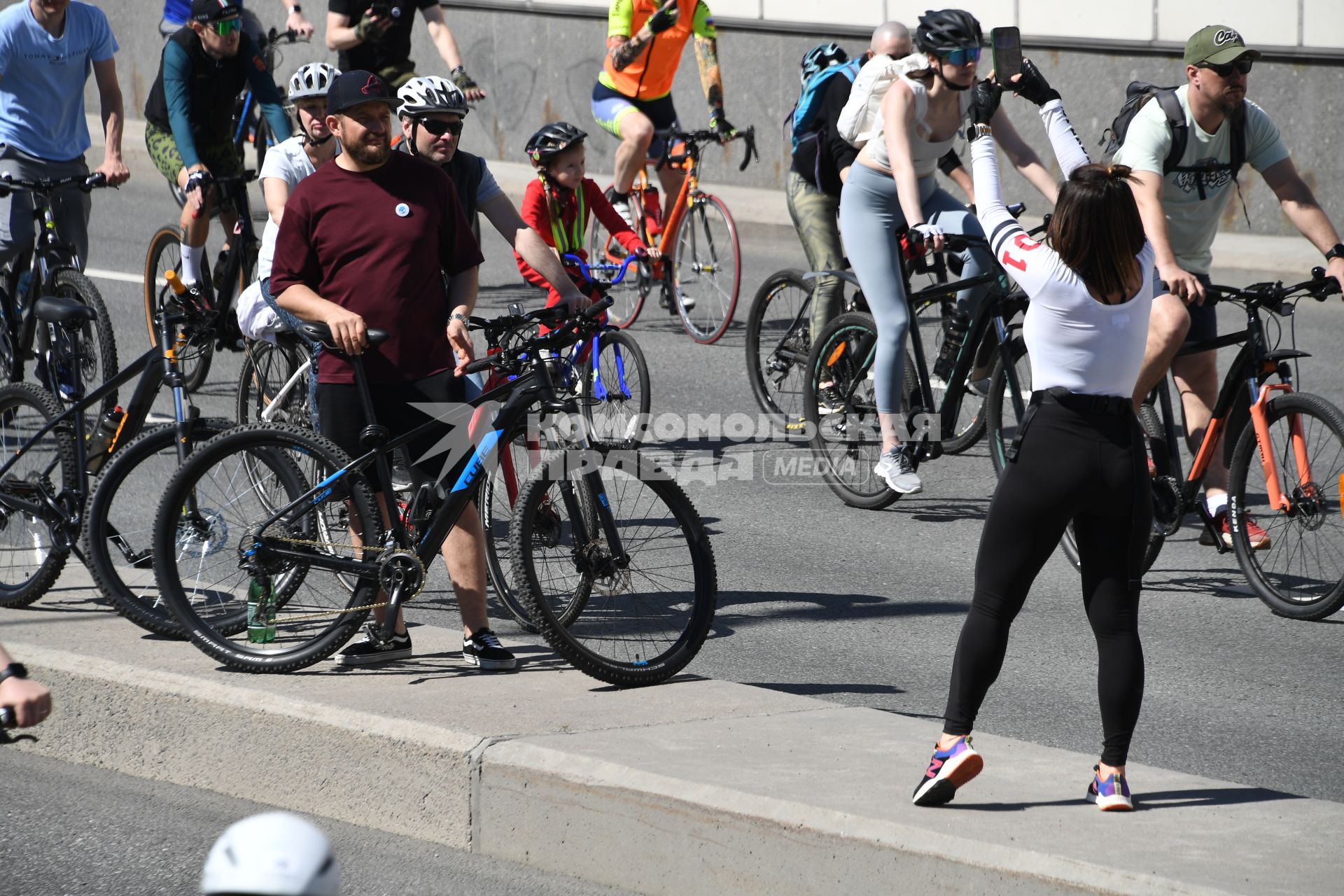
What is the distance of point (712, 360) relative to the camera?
35.7 ft

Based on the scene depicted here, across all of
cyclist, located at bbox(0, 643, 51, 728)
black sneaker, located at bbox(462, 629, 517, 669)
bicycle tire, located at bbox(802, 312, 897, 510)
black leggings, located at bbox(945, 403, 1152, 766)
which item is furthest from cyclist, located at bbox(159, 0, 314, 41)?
cyclist, located at bbox(0, 643, 51, 728)

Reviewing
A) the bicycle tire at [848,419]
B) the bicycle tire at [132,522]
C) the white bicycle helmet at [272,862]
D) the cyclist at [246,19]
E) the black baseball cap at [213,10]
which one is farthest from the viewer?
the cyclist at [246,19]

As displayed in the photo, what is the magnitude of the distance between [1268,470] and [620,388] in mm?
3423

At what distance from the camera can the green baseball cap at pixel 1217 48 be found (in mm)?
6418

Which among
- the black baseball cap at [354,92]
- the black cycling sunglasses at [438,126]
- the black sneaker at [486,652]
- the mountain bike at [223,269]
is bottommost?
the black sneaker at [486,652]

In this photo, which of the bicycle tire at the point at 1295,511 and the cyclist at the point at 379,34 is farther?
the cyclist at the point at 379,34

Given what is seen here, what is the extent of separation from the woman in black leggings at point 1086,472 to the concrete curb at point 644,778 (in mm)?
271

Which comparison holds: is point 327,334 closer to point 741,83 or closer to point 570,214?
point 570,214

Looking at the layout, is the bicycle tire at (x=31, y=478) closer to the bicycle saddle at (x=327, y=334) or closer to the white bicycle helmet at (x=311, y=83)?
the bicycle saddle at (x=327, y=334)

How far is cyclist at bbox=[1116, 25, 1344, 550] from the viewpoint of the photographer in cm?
648

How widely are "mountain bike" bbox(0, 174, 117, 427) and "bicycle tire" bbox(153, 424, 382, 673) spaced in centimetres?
329

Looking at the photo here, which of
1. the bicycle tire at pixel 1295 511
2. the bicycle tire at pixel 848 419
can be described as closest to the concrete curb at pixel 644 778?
the bicycle tire at pixel 1295 511

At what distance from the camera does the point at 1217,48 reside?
21.1ft

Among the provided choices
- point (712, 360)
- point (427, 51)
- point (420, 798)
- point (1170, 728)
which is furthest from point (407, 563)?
point (427, 51)
